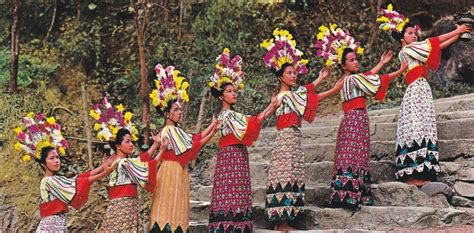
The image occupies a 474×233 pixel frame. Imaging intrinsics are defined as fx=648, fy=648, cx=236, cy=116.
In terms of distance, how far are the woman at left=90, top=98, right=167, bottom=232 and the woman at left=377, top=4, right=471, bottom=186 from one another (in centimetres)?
243

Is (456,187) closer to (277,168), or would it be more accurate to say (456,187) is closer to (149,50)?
(277,168)

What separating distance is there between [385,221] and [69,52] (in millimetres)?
6854

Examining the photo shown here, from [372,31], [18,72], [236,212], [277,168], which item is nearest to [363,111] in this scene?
[277,168]

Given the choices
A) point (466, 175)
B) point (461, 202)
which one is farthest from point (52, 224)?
point (466, 175)

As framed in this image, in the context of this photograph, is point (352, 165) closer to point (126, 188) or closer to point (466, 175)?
point (466, 175)

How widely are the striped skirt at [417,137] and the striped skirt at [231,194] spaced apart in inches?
64.7

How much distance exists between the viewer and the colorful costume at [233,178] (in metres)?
5.79

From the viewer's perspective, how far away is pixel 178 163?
578 centimetres

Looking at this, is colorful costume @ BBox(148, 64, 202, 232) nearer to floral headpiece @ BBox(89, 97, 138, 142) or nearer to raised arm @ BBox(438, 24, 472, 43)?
floral headpiece @ BBox(89, 97, 138, 142)

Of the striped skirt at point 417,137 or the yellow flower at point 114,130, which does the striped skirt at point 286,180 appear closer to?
the striped skirt at point 417,137

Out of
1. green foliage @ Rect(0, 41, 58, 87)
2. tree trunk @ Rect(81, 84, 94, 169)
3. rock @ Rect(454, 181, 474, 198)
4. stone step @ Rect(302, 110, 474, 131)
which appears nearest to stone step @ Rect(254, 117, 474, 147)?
stone step @ Rect(302, 110, 474, 131)

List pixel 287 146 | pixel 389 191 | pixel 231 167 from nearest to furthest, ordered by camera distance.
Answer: pixel 231 167 → pixel 287 146 → pixel 389 191

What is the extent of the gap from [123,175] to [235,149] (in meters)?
1.04

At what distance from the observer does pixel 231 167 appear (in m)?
5.87
